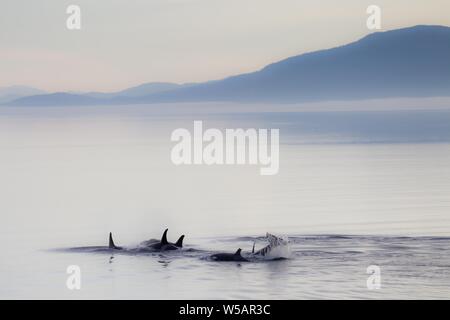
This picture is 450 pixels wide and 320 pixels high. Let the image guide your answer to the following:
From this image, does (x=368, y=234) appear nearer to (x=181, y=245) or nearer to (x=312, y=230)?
(x=312, y=230)

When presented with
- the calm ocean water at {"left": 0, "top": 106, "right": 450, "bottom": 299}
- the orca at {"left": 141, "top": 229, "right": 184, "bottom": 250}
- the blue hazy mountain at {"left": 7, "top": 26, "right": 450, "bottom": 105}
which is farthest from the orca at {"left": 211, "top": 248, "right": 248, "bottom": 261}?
the blue hazy mountain at {"left": 7, "top": 26, "right": 450, "bottom": 105}

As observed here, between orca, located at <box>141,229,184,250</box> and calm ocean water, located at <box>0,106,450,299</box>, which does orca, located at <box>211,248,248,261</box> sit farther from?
orca, located at <box>141,229,184,250</box>

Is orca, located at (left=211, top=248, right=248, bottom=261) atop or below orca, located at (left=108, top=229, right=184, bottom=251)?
below

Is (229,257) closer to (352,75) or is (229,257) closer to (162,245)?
(162,245)

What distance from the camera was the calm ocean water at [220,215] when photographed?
72.2 feet

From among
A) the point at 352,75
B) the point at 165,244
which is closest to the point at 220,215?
the point at 165,244

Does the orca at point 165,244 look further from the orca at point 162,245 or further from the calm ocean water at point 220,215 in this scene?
the calm ocean water at point 220,215

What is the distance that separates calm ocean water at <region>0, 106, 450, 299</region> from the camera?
72.2 feet

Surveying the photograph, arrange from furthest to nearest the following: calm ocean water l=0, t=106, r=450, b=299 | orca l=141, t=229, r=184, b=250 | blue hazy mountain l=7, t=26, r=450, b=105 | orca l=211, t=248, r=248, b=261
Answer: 1. blue hazy mountain l=7, t=26, r=450, b=105
2. orca l=141, t=229, r=184, b=250
3. orca l=211, t=248, r=248, b=261
4. calm ocean water l=0, t=106, r=450, b=299

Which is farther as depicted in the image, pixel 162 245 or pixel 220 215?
pixel 220 215

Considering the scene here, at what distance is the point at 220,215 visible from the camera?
28031 millimetres

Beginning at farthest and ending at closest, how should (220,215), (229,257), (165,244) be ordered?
(220,215), (165,244), (229,257)
